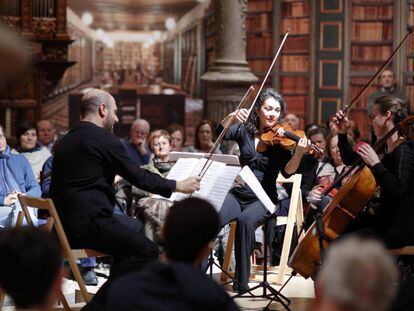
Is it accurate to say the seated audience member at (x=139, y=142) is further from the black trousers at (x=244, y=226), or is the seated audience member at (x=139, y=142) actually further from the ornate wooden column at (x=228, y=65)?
the black trousers at (x=244, y=226)

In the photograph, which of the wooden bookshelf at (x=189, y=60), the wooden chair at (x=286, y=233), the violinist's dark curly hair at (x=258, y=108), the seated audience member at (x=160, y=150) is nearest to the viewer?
the violinist's dark curly hair at (x=258, y=108)

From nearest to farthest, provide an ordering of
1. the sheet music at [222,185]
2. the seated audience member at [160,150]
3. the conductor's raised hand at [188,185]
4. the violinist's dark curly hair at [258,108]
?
the conductor's raised hand at [188,185] → the sheet music at [222,185] → the violinist's dark curly hair at [258,108] → the seated audience member at [160,150]

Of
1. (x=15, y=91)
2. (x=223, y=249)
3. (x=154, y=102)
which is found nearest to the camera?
(x=223, y=249)

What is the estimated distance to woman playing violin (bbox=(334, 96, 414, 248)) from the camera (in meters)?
4.14

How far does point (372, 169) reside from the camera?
4.14 meters

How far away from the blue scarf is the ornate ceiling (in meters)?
5.48

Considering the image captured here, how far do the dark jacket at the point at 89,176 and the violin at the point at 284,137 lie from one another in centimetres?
96

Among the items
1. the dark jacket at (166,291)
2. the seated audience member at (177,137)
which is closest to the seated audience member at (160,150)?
the seated audience member at (177,137)

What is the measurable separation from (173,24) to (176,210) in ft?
29.3

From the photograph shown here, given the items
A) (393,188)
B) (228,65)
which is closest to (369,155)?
(393,188)

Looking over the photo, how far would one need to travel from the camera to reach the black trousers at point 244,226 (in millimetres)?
5133

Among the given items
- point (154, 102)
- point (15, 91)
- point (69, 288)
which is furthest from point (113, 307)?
point (154, 102)

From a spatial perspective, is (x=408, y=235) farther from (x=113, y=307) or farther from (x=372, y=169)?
(x=113, y=307)

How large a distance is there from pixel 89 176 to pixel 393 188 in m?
1.47
